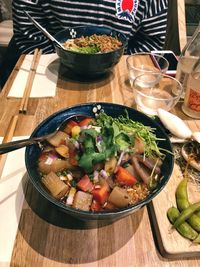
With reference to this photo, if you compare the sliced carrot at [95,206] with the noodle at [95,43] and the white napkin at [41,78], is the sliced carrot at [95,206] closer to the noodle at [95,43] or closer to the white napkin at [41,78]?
the white napkin at [41,78]

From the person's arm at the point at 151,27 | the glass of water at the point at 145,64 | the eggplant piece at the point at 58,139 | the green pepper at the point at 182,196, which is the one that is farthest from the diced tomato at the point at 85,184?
the person's arm at the point at 151,27

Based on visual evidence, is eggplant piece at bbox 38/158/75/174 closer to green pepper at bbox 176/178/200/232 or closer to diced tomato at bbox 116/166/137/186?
diced tomato at bbox 116/166/137/186

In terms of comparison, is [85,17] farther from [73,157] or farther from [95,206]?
[95,206]

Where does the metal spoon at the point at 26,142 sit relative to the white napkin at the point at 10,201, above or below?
above

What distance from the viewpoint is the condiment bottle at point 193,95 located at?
1.23 metres

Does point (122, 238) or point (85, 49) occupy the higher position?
point (85, 49)

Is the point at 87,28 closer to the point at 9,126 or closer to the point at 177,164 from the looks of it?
the point at 9,126

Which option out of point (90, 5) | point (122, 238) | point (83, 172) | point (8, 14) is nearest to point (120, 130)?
point (83, 172)

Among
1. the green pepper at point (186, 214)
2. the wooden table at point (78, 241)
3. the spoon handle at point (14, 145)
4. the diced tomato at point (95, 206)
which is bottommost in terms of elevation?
the wooden table at point (78, 241)

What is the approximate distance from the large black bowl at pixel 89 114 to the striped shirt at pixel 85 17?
101 cm

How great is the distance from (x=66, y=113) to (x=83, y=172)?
0.86 ft

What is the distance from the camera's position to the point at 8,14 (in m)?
3.05

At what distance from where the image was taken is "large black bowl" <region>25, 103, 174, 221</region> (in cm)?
73

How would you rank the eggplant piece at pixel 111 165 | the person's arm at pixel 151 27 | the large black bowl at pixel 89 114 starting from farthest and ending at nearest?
the person's arm at pixel 151 27 → the eggplant piece at pixel 111 165 → the large black bowl at pixel 89 114
